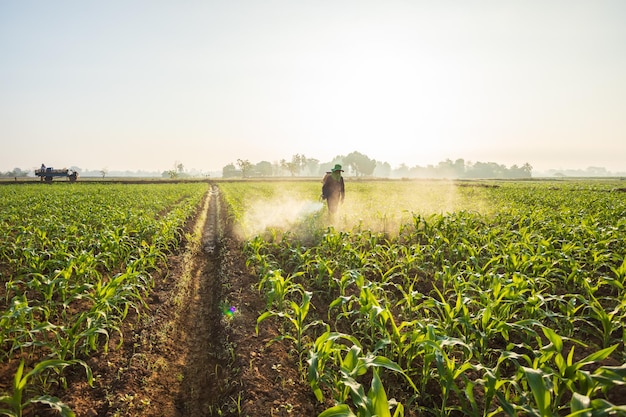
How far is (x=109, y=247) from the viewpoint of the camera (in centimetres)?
675

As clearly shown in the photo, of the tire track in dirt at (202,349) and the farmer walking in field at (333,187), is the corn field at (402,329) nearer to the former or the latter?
the tire track in dirt at (202,349)

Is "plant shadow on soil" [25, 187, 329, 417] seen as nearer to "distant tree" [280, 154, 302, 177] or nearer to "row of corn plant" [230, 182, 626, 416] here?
"row of corn plant" [230, 182, 626, 416]

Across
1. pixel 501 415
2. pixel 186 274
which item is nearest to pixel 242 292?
pixel 186 274

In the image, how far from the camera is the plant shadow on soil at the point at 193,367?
122 inches

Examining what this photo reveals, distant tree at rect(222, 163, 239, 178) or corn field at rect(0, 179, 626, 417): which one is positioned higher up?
distant tree at rect(222, 163, 239, 178)

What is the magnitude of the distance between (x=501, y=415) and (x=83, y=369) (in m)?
4.72

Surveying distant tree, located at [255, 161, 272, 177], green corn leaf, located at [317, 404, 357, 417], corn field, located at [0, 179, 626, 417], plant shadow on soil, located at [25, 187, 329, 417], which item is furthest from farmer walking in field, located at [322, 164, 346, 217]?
distant tree, located at [255, 161, 272, 177]

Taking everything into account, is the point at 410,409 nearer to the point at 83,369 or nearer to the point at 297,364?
the point at 297,364

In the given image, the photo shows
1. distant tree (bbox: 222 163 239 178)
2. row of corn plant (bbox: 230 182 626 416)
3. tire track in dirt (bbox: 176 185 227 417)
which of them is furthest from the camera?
distant tree (bbox: 222 163 239 178)

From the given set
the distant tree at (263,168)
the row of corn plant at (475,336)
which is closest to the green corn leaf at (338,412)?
the row of corn plant at (475,336)

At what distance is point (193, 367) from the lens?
Answer: 389cm

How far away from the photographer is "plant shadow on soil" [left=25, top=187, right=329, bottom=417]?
10.1ft

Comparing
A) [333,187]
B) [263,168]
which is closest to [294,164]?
[263,168]

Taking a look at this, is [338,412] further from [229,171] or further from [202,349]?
[229,171]
